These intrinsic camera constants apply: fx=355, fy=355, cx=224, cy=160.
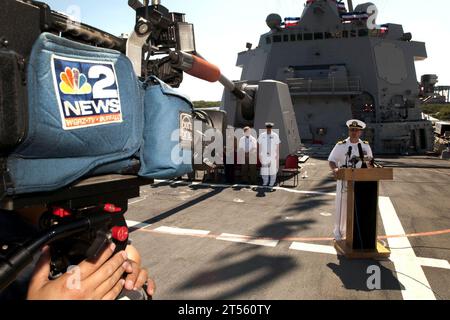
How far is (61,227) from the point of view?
3.40ft

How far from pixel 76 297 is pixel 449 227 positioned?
649 cm

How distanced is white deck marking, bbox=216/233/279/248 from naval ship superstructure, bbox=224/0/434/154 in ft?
44.5

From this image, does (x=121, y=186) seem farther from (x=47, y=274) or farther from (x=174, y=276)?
(x=174, y=276)

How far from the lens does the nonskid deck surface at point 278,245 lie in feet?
12.2

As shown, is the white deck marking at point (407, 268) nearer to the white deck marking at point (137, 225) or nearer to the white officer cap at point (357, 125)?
the white officer cap at point (357, 125)

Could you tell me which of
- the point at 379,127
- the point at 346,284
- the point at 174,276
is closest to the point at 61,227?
the point at 174,276

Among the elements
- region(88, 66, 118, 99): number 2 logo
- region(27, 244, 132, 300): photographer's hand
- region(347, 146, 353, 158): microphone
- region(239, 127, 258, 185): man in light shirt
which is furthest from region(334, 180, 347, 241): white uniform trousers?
region(239, 127, 258, 185): man in light shirt

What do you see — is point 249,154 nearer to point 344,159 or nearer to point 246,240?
point 344,159

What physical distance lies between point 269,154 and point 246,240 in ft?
16.0

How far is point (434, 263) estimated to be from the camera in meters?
4.38

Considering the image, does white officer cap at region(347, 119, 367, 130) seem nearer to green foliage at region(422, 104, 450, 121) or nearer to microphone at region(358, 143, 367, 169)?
microphone at region(358, 143, 367, 169)

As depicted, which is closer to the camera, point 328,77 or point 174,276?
point 174,276

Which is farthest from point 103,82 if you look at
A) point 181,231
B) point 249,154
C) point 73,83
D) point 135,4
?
point 249,154

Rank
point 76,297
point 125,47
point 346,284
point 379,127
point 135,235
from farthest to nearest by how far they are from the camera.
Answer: point 379,127 → point 135,235 → point 346,284 → point 125,47 → point 76,297
